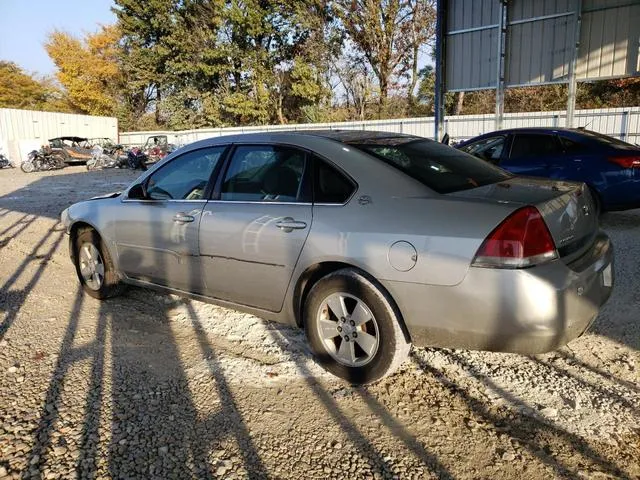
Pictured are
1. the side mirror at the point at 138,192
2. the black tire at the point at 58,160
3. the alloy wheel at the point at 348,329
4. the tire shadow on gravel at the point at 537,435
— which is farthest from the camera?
the black tire at the point at 58,160

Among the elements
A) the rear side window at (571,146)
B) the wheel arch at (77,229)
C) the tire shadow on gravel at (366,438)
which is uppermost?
the rear side window at (571,146)

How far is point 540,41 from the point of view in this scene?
11.1m

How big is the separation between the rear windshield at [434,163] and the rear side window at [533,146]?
430cm

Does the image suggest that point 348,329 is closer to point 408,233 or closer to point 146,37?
point 408,233

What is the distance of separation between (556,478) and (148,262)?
10.5 feet

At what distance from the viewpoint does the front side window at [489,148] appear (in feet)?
25.5

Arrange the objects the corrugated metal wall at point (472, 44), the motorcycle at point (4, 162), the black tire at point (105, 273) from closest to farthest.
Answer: the black tire at point (105, 273), the corrugated metal wall at point (472, 44), the motorcycle at point (4, 162)

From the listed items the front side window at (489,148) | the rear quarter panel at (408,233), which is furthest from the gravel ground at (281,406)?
the front side window at (489,148)

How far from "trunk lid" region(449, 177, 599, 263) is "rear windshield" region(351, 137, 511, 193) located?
0.13 meters

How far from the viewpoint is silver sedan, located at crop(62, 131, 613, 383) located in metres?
2.45

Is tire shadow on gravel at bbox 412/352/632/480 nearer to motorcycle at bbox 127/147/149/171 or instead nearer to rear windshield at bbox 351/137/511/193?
rear windshield at bbox 351/137/511/193

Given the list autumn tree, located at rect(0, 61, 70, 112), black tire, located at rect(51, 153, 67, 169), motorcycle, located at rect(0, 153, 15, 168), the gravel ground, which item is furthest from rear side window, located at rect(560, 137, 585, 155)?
autumn tree, located at rect(0, 61, 70, 112)

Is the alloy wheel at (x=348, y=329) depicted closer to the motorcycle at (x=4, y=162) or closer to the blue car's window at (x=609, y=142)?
the blue car's window at (x=609, y=142)

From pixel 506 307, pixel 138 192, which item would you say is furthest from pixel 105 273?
pixel 506 307
